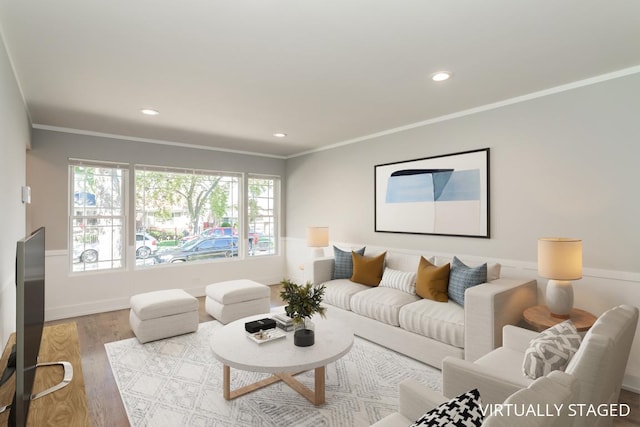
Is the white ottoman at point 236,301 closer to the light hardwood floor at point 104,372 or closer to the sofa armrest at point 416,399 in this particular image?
the light hardwood floor at point 104,372

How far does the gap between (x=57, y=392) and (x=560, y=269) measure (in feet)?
11.1

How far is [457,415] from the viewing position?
1.06 m

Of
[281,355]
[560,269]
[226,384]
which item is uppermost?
[560,269]

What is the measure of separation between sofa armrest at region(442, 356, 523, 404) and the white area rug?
78 centimetres

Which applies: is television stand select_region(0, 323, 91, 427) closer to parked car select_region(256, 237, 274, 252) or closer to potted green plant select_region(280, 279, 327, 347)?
potted green plant select_region(280, 279, 327, 347)

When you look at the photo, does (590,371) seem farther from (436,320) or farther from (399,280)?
(399,280)

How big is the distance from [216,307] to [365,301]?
1872 millimetres

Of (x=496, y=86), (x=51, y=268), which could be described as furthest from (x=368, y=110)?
(x=51, y=268)

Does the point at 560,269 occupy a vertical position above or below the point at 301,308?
above

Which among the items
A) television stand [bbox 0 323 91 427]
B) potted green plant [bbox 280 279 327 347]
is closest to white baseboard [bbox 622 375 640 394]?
potted green plant [bbox 280 279 327 347]

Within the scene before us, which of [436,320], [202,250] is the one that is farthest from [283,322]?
→ [202,250]

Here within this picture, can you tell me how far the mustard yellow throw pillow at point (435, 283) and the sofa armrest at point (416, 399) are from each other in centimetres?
191

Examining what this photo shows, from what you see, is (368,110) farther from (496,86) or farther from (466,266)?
(466,266)

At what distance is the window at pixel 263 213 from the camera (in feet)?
20.1
